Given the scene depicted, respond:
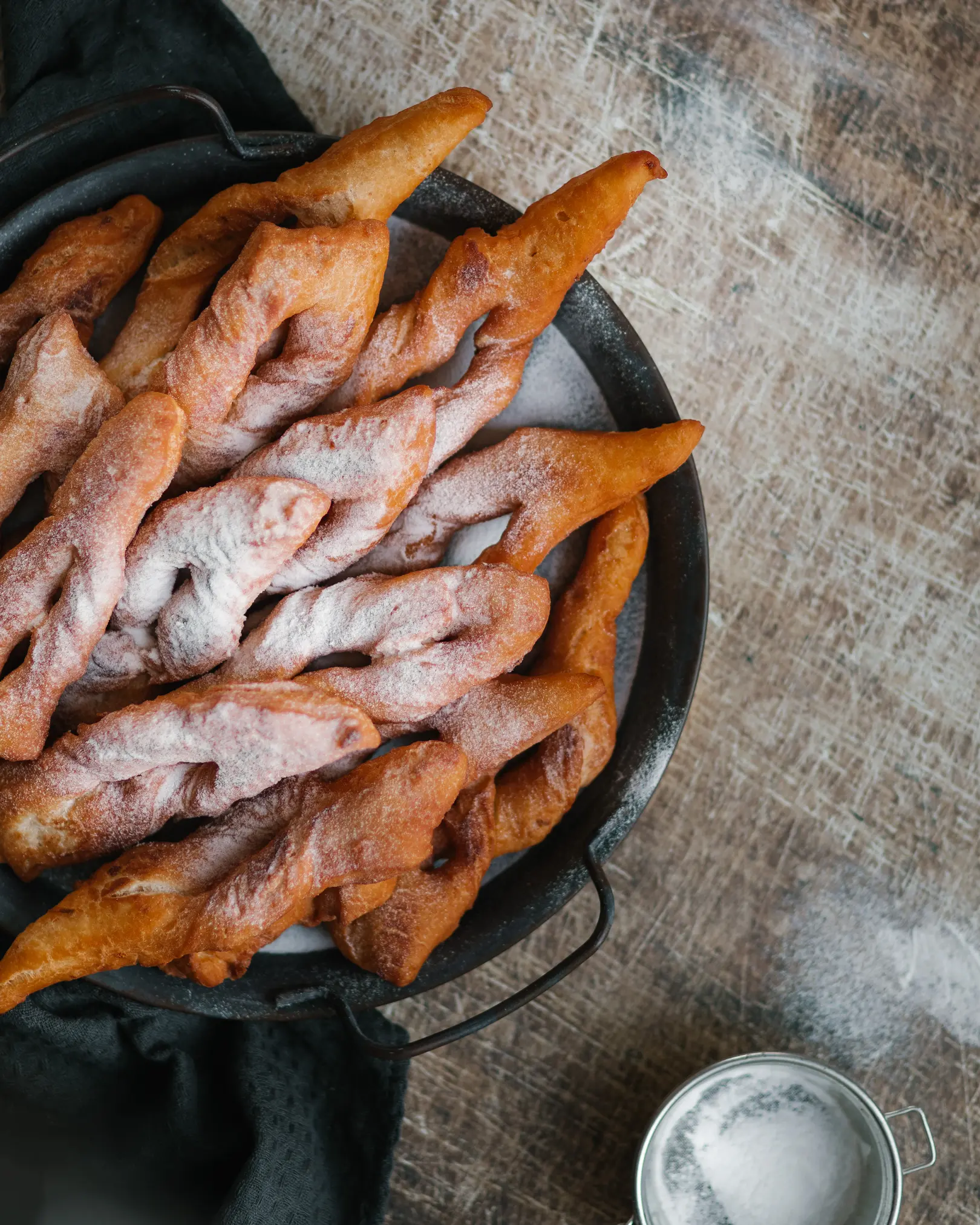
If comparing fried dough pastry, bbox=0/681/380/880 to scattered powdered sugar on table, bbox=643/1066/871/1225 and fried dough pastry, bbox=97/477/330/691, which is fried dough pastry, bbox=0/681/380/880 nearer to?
fried dough pastry, bbox=97/477/330/691

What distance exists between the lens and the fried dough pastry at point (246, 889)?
87 centimetres

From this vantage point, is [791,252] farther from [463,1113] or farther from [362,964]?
[463,1113]

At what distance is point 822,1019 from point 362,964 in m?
0.57

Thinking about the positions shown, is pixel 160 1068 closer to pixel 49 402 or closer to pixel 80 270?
pixel 49 402

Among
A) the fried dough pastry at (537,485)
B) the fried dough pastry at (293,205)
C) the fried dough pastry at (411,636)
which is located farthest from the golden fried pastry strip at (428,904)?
the fried dough pastry at (293,205)

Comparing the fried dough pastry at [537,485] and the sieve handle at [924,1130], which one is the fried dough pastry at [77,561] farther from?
the sieve handle at [924,1130]

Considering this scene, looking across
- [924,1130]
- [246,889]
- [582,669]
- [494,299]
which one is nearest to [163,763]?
[246,889]

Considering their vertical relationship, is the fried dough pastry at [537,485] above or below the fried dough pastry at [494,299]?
below

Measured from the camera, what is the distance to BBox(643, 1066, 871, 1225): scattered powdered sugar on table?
112 centimetres

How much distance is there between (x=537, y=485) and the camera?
3.10 feet

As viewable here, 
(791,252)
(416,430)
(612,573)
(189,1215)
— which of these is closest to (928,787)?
(612,573)

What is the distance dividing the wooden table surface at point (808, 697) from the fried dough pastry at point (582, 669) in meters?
0.22

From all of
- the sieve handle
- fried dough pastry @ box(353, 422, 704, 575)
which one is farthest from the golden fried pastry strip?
the sieve handle

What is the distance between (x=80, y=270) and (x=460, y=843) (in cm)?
65
